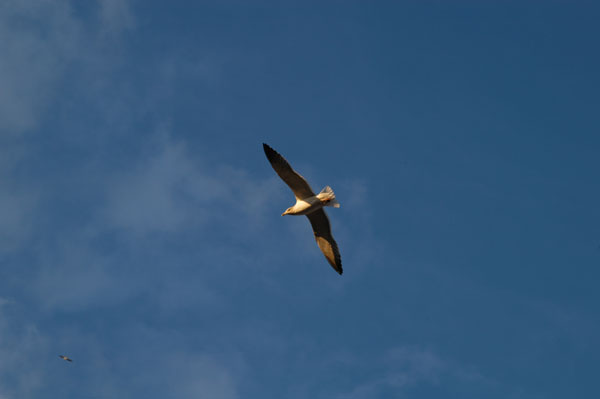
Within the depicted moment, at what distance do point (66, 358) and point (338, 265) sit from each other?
59.9 ft

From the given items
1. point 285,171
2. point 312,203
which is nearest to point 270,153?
point 285,171

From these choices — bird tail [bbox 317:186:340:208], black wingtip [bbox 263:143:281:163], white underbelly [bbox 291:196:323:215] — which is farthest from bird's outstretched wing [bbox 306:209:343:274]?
black wingtip [bbox 263:143:281:163]

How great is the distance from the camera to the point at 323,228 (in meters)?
42.6

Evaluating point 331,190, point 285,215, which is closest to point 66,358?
point 285,215

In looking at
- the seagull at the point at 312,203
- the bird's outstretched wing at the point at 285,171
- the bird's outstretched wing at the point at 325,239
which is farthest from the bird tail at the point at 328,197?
the bird's outstretched wing at the point at 325,239

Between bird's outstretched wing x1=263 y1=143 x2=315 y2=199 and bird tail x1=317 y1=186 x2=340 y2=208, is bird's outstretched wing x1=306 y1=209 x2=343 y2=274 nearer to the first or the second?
bird tail x1=317 y1=186 x2=340 y2=208

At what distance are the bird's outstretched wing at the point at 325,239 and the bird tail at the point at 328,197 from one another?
2.17 m

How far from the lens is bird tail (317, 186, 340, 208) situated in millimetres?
39125

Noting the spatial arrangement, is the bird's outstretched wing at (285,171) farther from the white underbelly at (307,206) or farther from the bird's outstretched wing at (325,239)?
the bird's outstretched wing at (325,239)

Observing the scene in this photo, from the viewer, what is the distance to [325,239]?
4328 cm

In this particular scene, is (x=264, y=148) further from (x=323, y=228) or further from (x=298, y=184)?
(x=323, y=228)

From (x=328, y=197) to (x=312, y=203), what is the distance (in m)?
1.11

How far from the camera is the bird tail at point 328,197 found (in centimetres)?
3912

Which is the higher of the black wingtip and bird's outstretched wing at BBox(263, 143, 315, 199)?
the black wingtip
